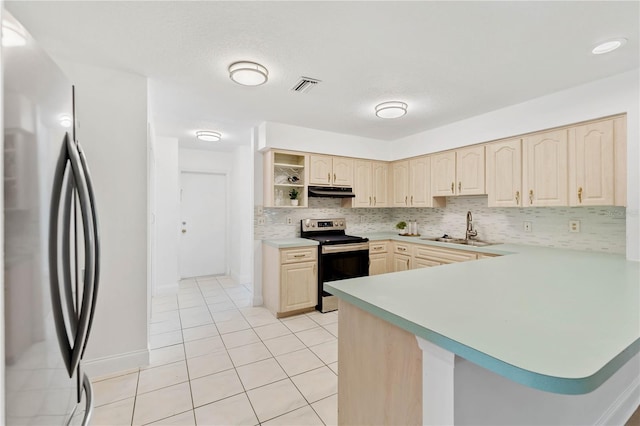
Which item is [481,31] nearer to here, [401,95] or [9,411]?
[401,95]

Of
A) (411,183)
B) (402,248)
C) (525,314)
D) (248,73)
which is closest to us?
(525,314)

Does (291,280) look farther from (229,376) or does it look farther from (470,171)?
(470,171)

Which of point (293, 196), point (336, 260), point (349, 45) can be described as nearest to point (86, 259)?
point (349, 45)

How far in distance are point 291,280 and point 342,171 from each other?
1.71 metres

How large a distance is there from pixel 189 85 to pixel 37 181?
2.18 meters

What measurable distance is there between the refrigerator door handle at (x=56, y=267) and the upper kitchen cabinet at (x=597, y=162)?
351 centimetres

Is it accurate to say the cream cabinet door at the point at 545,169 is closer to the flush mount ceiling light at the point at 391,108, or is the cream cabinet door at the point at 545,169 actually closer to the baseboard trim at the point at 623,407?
the flush mount ceiling light at the point at 391,108

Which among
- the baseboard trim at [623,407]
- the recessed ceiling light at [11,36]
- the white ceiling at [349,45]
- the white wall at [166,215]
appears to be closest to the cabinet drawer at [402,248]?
the white ceiling at [349,45]

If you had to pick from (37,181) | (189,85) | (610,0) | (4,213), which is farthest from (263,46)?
(610,0)

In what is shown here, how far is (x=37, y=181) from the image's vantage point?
697 mm

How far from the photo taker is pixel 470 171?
3.50 m

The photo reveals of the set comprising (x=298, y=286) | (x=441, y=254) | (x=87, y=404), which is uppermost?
(x=441, y=254)

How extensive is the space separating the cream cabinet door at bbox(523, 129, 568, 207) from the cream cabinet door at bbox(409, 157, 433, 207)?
124cm

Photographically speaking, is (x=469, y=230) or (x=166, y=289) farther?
(x=166, y=289)
